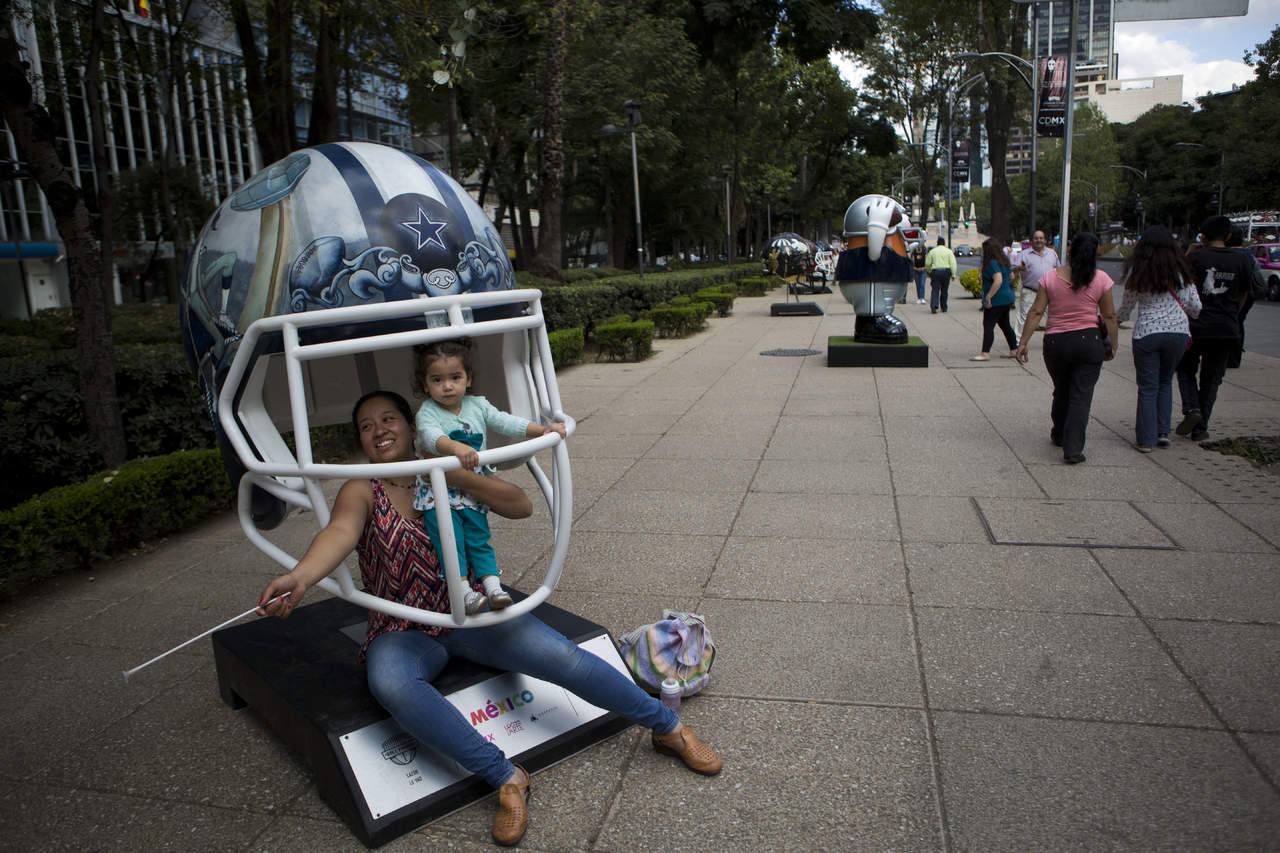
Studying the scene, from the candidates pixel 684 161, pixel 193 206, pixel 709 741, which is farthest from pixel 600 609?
pixel 684 161

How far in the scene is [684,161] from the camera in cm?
3800

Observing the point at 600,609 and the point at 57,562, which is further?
the point at 57,562

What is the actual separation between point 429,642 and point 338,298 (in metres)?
1.13

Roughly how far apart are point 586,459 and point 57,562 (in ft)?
12.8

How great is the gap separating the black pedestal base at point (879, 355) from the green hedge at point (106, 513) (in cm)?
849

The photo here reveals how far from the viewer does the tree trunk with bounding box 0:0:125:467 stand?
230 inches

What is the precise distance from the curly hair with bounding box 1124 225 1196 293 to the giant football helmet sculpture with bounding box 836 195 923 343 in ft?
16.3

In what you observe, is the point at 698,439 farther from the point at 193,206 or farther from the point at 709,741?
the point at 193,206

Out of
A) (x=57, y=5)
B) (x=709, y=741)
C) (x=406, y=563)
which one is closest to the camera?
(x=406, y=563)

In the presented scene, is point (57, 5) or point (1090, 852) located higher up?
point (57, 5)

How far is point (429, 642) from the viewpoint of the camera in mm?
2941

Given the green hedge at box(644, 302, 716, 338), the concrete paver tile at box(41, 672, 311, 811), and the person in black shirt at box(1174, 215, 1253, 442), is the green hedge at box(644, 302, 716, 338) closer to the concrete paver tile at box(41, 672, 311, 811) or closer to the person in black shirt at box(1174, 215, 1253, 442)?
the person in black shirt at box(1174, 215, 1253, 442)

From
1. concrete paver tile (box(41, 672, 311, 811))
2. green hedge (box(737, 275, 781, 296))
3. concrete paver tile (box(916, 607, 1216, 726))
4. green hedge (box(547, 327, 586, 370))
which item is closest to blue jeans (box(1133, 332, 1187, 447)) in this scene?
concrete paver tile (box(916, 607, 1216, 726))

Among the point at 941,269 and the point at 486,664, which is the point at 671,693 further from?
the point at 941,269
